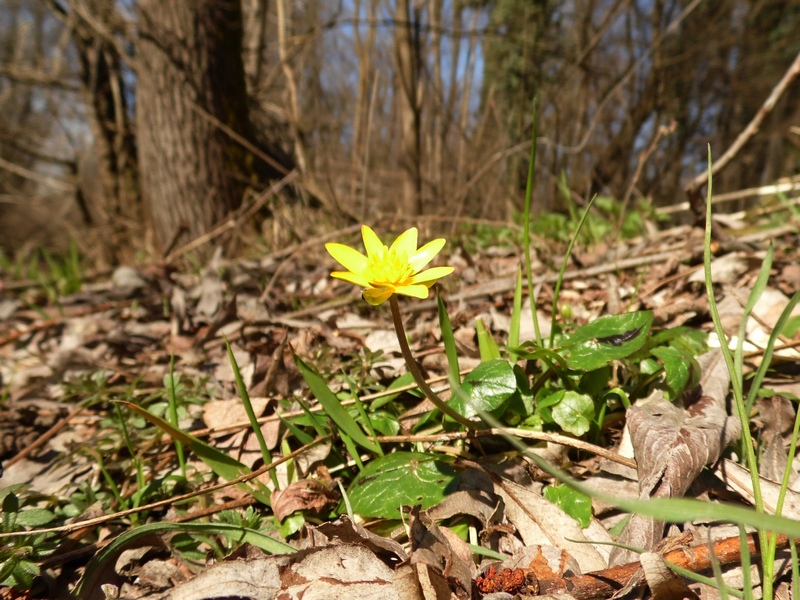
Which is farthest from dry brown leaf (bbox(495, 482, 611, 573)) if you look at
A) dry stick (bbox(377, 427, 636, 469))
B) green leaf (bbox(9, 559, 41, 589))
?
green leaf (bbox(9, 559, 41, 589))

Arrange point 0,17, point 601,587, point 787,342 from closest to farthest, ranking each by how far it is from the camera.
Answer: point 601,587 → point 787,342 → point 0,17

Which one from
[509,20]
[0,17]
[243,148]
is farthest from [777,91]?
[0,17]

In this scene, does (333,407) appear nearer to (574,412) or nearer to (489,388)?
(489,388)

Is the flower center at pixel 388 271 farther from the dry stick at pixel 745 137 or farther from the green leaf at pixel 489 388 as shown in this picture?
the dry stick at pixel 745 137

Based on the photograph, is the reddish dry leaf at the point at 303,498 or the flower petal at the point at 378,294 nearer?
the flower petal at the point at 378,294

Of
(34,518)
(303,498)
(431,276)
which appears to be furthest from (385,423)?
(34,518)

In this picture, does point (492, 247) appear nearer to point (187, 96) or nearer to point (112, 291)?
point (112, 291)

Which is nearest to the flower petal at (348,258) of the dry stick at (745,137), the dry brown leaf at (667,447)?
the dry brown leaf at (667,447)

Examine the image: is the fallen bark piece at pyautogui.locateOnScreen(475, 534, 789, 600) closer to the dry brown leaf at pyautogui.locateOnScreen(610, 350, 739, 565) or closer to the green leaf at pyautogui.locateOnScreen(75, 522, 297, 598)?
the dry brown leaf at pyautogui.locateOnScreen(610, 350, 739, 565)
